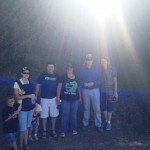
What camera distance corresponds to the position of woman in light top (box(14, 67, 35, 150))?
8109 millimetres

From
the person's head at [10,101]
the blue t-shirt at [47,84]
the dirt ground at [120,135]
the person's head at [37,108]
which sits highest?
the blue t-shirt at [47,84]

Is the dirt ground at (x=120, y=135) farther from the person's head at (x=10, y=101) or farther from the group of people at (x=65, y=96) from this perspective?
the person's head at (x=10, y=101)

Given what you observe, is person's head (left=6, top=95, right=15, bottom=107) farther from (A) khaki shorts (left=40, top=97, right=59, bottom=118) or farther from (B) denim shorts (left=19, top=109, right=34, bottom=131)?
(A) khaki shorts (left=40, top=97, right=59, bottom=118)

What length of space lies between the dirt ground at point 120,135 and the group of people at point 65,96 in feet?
0.83

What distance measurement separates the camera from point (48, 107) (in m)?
9.08

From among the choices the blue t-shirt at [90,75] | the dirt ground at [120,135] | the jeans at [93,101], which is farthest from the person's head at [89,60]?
the dirt ground at [120,135]

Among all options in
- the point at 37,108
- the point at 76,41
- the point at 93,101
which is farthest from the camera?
the point at 76,41

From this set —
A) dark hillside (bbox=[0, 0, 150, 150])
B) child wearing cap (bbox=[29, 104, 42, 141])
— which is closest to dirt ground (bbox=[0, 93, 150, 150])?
dark hillside (bbox=[0, 0, 150, 150])

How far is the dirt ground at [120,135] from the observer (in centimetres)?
885

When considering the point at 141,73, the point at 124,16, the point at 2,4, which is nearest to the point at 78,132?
the point at 141,73

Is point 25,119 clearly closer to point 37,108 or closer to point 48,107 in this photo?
point 37,108

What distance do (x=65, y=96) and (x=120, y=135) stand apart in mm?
2066

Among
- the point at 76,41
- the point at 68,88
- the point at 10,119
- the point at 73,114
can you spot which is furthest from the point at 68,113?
the point at 76,41

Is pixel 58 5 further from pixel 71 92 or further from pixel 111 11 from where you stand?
pixel 71 92
